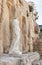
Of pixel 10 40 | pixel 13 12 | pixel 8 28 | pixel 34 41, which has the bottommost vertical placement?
pixel 34 41

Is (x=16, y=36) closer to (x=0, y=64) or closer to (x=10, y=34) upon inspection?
(x=10, y=34)

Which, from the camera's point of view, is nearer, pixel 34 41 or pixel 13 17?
pixel 13 17

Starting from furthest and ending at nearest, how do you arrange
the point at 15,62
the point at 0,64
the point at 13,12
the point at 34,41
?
the point at 34,41 → the point at 13,12 → the point at 15,62 → the point at 0,64

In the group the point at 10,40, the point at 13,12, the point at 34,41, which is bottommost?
the point at 34,41

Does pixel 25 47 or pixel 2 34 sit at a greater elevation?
pixel 2 34

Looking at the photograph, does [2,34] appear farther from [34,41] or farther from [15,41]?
[34,41]

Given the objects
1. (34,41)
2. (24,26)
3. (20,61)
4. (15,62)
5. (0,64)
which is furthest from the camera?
(34,41)

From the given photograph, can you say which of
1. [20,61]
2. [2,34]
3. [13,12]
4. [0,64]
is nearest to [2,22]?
[2,34]

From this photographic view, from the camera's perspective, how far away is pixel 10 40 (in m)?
4.52

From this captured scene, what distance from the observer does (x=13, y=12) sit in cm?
498

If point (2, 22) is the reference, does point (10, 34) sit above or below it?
below

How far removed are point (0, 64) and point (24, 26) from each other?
3.71 metres

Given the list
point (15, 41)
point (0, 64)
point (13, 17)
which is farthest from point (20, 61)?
point (13, 17)

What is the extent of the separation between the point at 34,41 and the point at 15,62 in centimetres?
495
